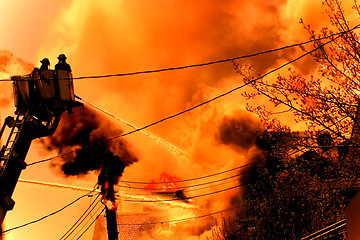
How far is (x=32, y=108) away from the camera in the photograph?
1405cm

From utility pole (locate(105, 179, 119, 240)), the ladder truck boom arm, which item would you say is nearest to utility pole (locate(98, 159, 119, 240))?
utility pole (locate(105, 179, 119, 240))

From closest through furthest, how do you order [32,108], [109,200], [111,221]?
[32,108], [111,221], [109,200]

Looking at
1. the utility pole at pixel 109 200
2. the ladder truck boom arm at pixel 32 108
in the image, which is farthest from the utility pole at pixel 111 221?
the ladder truck boom arm at pixel 32 108

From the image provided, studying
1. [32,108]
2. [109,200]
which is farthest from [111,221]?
[32,108]

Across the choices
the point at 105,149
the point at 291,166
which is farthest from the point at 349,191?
the point at 105,149

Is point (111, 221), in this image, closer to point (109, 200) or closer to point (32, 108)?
point (109, 200)

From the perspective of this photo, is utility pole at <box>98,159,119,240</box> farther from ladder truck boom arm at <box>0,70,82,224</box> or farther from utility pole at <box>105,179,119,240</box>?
ladder truck boom arm at <box>0,70,82,224</box>

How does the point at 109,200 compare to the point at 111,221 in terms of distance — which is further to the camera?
the point at 109,200

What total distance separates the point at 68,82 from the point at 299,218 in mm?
17452

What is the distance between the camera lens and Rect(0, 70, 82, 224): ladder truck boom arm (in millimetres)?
13312

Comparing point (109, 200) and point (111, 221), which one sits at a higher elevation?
point (109, 200)

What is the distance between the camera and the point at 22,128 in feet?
44.7

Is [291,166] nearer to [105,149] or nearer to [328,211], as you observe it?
[328,211]

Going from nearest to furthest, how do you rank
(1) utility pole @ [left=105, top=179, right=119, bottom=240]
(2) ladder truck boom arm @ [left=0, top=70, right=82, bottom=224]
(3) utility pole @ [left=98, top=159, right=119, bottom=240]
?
(2) ladder truck boom arm @ [left=0, top=70, right=82, bottom=224] < (1) utility pole @ [left=105, top=179, right=119, bottom=240] < (3) utility pole @ [left=98, top=159, right=119, bottom=240]
